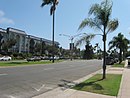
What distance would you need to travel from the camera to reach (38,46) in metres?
148

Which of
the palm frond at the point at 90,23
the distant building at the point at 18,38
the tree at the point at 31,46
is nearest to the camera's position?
the palm frond at the point at 90,23

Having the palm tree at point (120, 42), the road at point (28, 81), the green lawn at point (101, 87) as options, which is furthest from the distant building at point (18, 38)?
the green lawn at point (101, 87)

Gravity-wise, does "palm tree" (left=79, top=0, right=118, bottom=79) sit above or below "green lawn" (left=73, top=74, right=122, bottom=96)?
above

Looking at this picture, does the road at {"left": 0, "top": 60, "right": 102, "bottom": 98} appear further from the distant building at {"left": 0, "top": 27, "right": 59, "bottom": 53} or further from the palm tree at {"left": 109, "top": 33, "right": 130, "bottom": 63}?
the distant building at {"left": 0, "top": 27, "right": 59, "bottom": 53}

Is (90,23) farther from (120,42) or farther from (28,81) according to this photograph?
(120,42)

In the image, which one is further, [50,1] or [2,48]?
[2,48]

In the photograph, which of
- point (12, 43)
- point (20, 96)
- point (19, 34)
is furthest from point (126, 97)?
point (19, 34)

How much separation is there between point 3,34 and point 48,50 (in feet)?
97.1

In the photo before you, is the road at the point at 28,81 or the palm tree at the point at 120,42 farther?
the palm tree at the point at 120,42

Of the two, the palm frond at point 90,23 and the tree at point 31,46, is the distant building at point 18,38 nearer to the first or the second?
the tree at point 31,46

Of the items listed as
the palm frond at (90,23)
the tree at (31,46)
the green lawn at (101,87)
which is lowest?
the green lawn at (101,87)

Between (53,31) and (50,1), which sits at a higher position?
(50,1)

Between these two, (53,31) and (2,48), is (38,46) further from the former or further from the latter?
(53,31)

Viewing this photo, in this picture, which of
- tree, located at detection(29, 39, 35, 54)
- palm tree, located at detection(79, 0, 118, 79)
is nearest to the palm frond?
palm tree, located at detection(79, 0, 118, 79)
